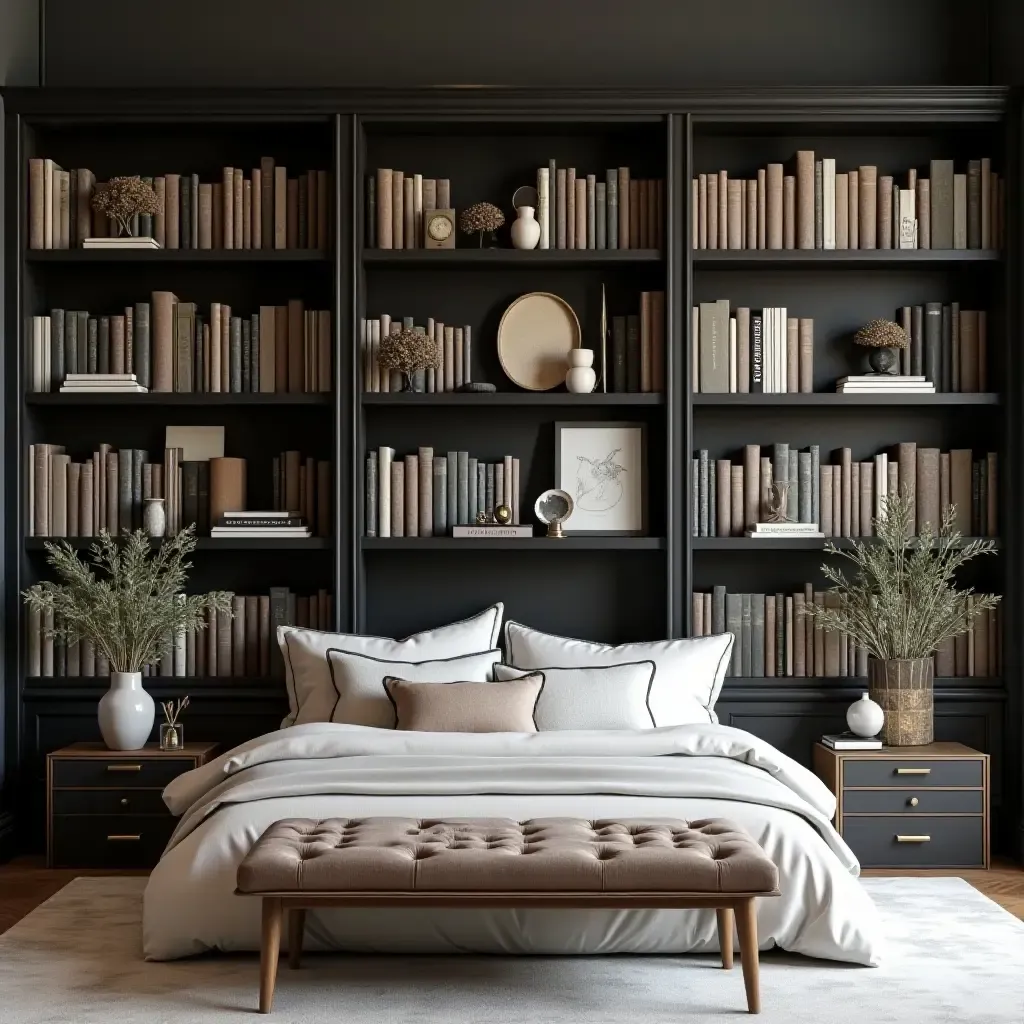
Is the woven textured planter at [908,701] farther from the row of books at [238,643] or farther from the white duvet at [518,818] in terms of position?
the row of books at [238,643]

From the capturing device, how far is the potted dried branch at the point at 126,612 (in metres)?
5.24

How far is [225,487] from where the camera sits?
220 inches

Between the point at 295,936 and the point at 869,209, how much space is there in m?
3.67

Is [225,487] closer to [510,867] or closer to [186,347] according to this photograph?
[186,347]

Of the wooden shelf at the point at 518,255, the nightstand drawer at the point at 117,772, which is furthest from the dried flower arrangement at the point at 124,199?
the nightstand drawer at the point at 117,772

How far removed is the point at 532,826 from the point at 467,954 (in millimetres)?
507

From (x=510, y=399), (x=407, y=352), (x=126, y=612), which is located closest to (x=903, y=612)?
(x=510, y=399)

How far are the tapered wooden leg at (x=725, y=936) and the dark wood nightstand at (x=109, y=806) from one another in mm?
2246

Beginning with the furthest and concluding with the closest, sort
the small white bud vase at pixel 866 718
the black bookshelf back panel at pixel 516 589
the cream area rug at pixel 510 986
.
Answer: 1. the black bookshelf back panel at pixel 516 589
2. the small white bud vase at pixel 866 718
3. the cream area rug at pixel 510 986

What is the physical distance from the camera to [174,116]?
5.51m

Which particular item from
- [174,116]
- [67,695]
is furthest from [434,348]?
[67,695]

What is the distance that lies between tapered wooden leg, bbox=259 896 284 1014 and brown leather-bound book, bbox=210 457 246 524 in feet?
7.91

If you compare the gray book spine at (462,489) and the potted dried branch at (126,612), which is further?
the gray book spine at (462,489)

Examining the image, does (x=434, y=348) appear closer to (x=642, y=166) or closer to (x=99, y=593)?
(x=642, y=166)
